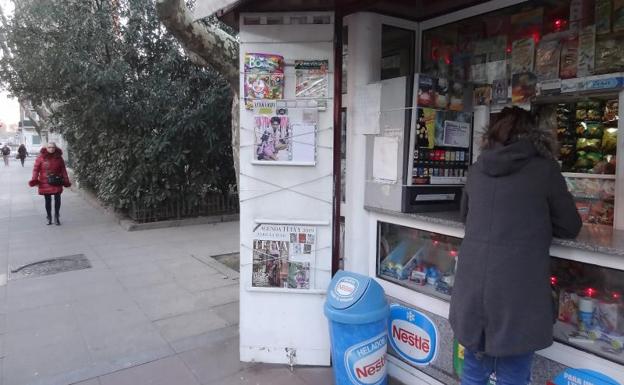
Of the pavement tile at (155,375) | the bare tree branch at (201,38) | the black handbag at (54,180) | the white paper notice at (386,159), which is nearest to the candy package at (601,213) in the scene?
the white paper notice at (386,159)

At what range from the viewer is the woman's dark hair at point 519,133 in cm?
203

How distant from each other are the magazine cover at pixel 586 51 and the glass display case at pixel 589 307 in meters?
1.26

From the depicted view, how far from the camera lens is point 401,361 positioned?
2.99 meters

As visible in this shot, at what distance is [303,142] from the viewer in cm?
302

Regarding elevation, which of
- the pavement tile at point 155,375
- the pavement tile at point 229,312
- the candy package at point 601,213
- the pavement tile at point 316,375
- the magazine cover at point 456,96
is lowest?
the pavement tile at point 155,375

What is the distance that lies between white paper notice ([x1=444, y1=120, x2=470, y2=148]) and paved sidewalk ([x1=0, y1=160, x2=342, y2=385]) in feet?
6.08

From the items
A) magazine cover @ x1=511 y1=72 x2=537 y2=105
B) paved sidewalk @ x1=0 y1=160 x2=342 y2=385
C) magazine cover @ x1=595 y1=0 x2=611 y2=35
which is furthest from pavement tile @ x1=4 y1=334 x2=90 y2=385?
magazine cover @ x1=595 y1=0 x2=611 y2=35

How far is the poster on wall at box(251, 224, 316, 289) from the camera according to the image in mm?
3119

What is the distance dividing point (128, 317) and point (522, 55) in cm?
407

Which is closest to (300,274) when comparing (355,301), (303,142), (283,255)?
(283,255)

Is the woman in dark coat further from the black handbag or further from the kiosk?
the black handbag

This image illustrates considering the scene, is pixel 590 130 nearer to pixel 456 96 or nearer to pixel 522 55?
pixel 522 55

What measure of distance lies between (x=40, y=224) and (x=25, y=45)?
3.55 m

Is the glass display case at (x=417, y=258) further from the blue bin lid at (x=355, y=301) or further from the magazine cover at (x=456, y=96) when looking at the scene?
the magazine cover at (x=456, y=96)
